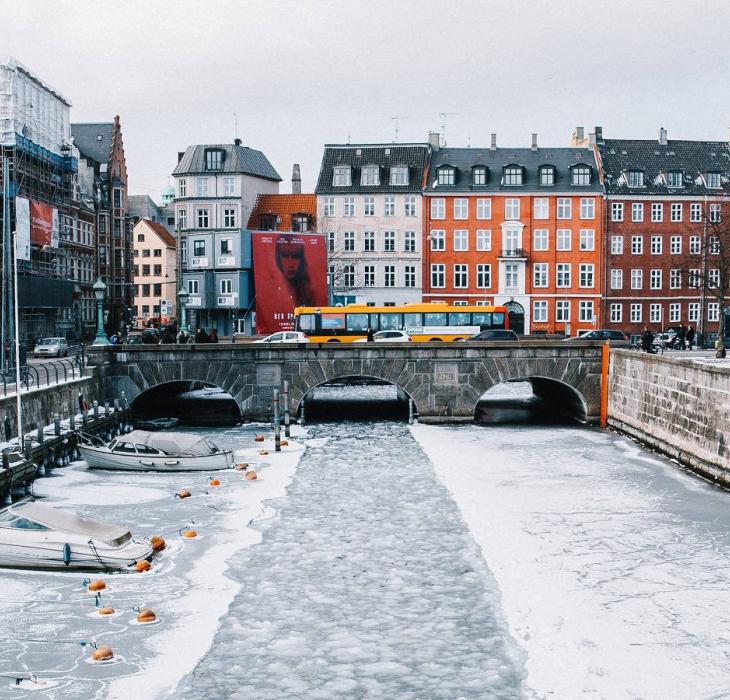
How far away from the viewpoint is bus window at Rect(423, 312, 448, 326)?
68.6 metres

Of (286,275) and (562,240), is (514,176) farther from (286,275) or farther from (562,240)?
(286,275)

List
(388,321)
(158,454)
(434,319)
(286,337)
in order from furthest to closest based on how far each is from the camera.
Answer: (434,319) → (388,321) → (286,337) → (158,454)

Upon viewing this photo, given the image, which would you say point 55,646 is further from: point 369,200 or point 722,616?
point 369,200

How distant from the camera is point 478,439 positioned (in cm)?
4722

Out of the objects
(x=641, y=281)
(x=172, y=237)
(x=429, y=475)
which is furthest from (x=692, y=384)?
(x=172, y=237)

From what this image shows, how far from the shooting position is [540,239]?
288 feet

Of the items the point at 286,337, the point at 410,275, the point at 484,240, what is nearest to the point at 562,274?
the point at 484,240

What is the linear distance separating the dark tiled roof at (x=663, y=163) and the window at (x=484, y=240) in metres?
11.0

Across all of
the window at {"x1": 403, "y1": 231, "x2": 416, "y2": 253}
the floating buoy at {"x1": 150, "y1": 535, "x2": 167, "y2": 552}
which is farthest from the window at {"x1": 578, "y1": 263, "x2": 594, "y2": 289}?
the floating buoy at {"x1": 150, "y1": 535, "x2": 167, "y2": 552}

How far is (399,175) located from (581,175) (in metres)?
15.9

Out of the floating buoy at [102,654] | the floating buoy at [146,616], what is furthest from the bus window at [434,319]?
the floating buoy at [102,654]

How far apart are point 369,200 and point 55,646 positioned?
72.1 metres

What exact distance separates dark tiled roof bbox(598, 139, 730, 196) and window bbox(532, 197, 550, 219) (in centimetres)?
551

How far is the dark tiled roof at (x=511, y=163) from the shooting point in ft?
287
